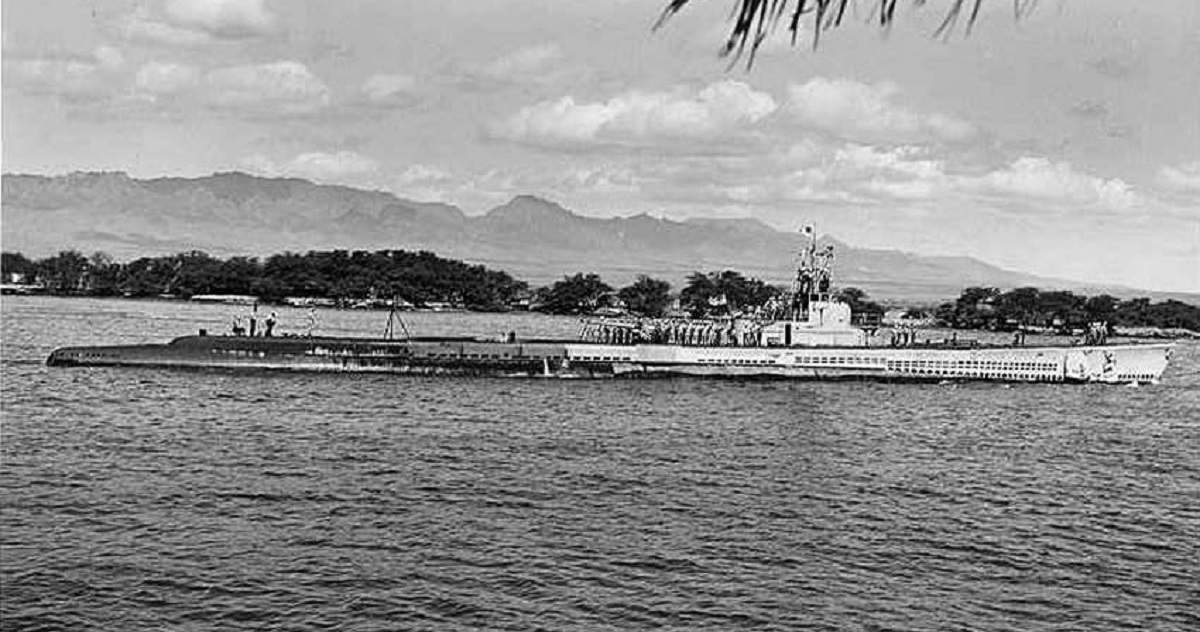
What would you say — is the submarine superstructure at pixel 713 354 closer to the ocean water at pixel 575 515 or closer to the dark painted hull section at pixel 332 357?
the dark painted hull section at pixel 332 357

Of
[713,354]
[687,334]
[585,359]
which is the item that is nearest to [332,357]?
[585,359]

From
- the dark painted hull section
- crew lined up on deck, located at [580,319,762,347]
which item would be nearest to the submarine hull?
the dark painted hull section

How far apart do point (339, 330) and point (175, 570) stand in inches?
5311

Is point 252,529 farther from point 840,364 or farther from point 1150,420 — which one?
point 840,364

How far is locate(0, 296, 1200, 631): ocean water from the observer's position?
2950 centimetres

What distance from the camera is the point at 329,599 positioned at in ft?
96.0

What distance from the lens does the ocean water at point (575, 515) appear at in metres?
29.5

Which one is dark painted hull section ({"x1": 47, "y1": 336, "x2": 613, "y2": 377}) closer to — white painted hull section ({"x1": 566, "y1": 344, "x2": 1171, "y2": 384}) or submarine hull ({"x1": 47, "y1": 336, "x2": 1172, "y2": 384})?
submarine hull ({"x1": 47, "y1": 336, "x2": 1172, "y2": 384})

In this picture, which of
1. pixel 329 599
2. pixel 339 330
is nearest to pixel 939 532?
pixel 329 599

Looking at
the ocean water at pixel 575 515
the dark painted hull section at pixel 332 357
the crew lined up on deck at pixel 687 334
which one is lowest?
the ocean water at pixel 575 515

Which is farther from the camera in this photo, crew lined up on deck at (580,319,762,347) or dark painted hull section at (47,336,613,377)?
crew lined up on deck at (580,319,762,347)

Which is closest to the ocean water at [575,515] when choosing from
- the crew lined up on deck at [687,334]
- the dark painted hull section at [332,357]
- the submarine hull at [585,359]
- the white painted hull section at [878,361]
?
the dark painted hull section at [332,357]

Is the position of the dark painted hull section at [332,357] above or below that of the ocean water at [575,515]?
above

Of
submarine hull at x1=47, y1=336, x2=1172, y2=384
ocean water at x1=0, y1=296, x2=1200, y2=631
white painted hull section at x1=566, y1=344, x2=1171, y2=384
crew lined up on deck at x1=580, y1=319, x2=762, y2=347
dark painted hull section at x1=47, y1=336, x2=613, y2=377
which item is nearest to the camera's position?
ocean water at x1=0, y1=296, x2=1200, y2=631
